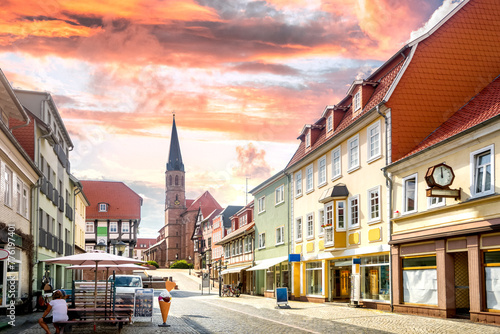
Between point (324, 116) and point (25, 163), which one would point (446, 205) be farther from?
point (25, 163)

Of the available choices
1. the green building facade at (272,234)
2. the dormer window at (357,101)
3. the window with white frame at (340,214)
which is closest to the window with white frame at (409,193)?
the window with white frame at (340,214)

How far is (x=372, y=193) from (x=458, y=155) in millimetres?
7242

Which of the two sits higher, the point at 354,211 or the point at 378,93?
the point at 378,93

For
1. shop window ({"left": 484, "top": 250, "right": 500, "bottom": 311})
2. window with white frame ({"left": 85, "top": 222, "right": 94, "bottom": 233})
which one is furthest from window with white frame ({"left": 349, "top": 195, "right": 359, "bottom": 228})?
window with white frame ({"left": 85, "top": 222, "right": 94, "bottom": 233})

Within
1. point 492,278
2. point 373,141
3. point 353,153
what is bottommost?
point 492,278

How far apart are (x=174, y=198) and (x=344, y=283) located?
11680 cm

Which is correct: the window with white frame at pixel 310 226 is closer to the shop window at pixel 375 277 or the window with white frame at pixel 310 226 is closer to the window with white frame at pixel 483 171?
the shop window at pixel 375 277

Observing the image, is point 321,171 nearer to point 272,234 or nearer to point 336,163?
point 336,163

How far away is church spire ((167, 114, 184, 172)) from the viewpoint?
464ft

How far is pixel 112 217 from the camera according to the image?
269ft

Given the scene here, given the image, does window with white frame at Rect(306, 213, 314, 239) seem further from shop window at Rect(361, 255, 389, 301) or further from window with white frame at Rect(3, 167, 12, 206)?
window with white frame at Rect(3, 167, 12, 206)

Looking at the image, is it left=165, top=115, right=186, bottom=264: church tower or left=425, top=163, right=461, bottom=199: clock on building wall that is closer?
left=425, top=163, right=461, bottom=199: clock on building wall

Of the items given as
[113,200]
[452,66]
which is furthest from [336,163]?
[113,200]

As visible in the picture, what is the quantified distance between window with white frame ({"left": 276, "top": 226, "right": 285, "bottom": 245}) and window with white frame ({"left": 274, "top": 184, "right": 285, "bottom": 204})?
6.12 ft
